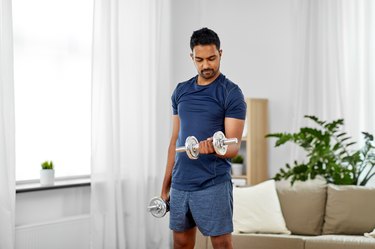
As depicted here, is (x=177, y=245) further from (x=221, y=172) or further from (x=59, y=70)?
(x=59, y=70)

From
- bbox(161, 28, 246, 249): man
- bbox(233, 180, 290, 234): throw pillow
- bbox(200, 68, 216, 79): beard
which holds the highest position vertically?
bbox(200, 68, 216, 79): beard

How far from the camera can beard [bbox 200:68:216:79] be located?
2.51 metres

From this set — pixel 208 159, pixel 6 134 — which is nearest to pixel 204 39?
pixel 208 159

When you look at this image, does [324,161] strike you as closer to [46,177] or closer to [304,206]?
[304,206]

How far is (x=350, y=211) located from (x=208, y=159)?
6.16 feet

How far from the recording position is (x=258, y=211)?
13.5 ft

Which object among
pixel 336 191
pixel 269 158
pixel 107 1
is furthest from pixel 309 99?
pixel 107 1

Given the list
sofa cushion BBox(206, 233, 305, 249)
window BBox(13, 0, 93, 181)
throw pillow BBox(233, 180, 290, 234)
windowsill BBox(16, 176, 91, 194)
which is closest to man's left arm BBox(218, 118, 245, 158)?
sofa cushion BBox(206, 233, 305, 249)

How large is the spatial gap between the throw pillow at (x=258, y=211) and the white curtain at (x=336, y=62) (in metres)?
1.36

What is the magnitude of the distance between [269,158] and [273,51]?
3.39 feet

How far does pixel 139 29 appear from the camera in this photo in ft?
16.2

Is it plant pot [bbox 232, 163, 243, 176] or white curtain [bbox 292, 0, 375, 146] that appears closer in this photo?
white curtain [bbox 292, 0, 375, 146]

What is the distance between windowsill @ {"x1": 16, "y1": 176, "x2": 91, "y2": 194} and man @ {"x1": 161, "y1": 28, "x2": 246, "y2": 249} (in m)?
1.77

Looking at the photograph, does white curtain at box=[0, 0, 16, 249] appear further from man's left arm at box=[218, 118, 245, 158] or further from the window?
man's left arm at box=[218, 118, 245, 158]
